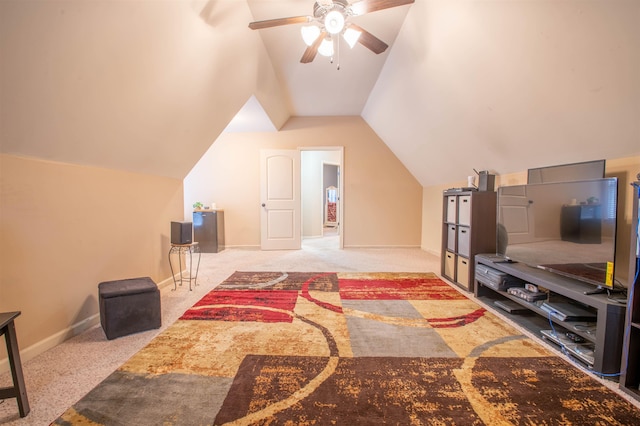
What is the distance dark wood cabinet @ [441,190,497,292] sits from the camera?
2850 mm

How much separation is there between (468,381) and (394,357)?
421mm

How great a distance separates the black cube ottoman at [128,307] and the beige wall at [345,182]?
330 cm

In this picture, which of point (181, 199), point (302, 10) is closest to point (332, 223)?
point (181, 199)

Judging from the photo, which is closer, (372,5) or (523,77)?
(372,5)

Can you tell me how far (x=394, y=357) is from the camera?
67.3 inches

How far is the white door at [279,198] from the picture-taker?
17.0 feet

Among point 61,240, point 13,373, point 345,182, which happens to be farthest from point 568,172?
point 61,240

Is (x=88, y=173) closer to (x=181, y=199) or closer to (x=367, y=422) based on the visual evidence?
(x=181, y=199)

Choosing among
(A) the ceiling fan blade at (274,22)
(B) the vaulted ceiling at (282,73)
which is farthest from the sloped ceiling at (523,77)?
(A) the ceiling fan blade at (274,22)

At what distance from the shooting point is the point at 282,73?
11.9 feet

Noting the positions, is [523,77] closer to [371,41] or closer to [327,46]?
[371,41]

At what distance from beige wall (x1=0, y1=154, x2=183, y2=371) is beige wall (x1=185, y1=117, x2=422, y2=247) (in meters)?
2.69

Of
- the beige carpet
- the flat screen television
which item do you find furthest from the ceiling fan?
the beige carpet

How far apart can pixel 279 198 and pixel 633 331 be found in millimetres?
4652
